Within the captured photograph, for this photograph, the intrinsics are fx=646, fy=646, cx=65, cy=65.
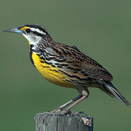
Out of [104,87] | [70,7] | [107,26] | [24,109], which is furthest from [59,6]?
[104,87]

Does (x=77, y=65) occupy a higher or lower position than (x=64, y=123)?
higher

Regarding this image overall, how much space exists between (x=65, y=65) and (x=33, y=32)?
444 millimetres

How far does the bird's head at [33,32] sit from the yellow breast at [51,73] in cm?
24

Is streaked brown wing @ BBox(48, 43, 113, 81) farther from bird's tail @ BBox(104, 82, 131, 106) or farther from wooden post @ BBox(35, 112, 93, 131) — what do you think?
wooden post @ BBox(35, 112, 93, 131)

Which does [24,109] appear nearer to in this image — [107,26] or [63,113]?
[63,113]

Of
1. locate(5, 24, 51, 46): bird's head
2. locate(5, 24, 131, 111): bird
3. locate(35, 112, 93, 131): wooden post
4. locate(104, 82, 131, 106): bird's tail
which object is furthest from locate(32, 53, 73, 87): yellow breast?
locate(35, 112, 93, 131): wooden post

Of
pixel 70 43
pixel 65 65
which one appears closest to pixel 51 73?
pixel 65 65

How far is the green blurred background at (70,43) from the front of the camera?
10.4m

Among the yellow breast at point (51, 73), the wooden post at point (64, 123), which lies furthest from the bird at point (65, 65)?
the wooden post at point (64, 123)

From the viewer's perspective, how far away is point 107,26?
659 inches

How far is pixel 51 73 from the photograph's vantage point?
19.3ft

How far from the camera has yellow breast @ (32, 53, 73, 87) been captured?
587cm

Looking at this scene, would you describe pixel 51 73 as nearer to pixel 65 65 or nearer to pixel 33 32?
pixel 65 65

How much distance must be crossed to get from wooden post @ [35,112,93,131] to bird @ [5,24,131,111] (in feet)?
3.62
